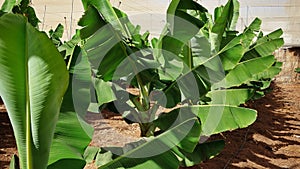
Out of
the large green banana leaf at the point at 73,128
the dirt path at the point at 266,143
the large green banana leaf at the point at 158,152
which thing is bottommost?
the dirt path at the point at 266,143

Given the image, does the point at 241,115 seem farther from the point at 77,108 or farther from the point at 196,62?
the point at 77,108

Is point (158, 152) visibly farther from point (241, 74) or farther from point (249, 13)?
point (249, 13)

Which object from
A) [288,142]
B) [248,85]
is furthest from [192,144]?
[248,85]

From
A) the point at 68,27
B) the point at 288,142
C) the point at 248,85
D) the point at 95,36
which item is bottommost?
the point at 288,142

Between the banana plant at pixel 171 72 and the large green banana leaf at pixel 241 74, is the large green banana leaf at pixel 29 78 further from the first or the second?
the large green banana leaf at pixel 241 74

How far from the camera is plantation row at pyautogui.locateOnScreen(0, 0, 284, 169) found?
1.05m

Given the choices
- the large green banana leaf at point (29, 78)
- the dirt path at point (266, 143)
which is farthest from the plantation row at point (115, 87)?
the dirt path at point (266, 143)

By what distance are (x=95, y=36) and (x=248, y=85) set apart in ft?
11.0

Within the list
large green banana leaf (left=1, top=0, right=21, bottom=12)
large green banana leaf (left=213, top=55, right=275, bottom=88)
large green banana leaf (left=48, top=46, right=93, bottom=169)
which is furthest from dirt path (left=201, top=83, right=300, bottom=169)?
large green banana leaf (left=1, top=0, right=21, bottom=12)

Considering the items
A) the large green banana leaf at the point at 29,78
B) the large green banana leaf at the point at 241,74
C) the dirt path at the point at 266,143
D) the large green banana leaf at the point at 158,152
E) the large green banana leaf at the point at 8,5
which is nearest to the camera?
the large green banana leaf at the point at 29,78

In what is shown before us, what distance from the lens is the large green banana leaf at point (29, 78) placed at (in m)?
0.98

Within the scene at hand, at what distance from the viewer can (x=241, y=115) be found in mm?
2102

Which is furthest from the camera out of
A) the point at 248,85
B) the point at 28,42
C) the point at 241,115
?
the point at 248,85

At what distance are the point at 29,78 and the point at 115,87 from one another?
5.37ft
